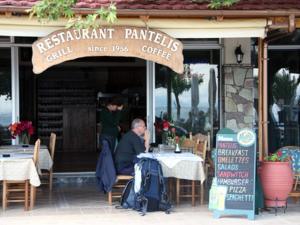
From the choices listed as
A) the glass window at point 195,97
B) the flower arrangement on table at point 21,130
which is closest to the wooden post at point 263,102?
the glass window at point 195,97

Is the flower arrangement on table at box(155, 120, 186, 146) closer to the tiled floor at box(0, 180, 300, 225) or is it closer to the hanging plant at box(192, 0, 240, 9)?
the tiled floor at box(0, 180, 300, 225)

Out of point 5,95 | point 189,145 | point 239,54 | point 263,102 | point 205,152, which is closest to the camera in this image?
point 263,102

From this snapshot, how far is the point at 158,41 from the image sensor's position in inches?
321

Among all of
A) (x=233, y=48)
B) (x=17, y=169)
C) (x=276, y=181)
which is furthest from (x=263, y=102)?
(x=17, y=169)

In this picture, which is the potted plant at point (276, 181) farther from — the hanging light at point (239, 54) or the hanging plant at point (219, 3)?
the hanging light at point (239, 54)

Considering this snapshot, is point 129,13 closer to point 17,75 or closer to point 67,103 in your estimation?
point 17,75

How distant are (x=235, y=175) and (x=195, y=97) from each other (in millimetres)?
4292

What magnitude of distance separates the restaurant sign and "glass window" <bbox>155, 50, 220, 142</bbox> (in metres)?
3.52

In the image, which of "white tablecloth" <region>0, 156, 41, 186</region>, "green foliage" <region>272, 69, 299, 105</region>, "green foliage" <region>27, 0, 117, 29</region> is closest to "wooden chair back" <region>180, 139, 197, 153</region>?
"white tablecloth" <region>0, 156, 41, 186</region>

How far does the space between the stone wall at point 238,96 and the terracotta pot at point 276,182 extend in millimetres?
3475

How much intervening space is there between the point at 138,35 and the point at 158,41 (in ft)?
0.96

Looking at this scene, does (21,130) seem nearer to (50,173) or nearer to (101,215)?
(50,173)

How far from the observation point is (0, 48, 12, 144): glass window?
1109 cm

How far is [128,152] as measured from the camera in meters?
8.62
